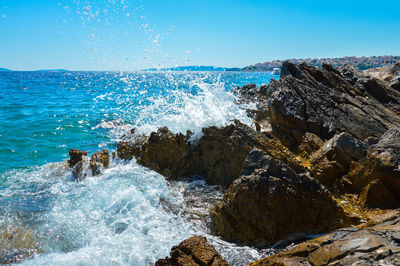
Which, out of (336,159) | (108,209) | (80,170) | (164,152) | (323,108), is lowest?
(108,209)

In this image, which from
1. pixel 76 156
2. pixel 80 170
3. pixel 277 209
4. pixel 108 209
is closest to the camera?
pixel 277 209

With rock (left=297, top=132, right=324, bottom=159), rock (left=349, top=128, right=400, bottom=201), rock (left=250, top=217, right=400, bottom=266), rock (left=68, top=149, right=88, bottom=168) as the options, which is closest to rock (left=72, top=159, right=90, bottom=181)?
rock (left=68, top=149, right=88, bottom=168)

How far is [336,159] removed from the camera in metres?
5.59

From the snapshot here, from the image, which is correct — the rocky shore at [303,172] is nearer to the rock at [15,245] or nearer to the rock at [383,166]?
the rock at [383,166]

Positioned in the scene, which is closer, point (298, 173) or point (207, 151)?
point (298, 173)

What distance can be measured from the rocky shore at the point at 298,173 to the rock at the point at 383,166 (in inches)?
0.7

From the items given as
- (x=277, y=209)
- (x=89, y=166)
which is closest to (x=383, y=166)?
(x=277, y=209)

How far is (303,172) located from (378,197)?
1.27m

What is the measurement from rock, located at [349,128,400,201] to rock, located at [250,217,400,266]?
236cm

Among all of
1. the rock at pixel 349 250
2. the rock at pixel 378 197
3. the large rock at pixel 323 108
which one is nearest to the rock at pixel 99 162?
the large rock at pixel 323 108

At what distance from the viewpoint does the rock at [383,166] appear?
15.1 feet

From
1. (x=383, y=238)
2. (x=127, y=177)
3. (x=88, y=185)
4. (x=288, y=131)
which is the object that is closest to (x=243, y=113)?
(x=288, y=131)

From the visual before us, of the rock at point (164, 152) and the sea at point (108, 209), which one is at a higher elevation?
the rock at point (164, 152)

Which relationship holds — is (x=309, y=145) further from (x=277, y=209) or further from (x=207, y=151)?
(x=277, y=209)
